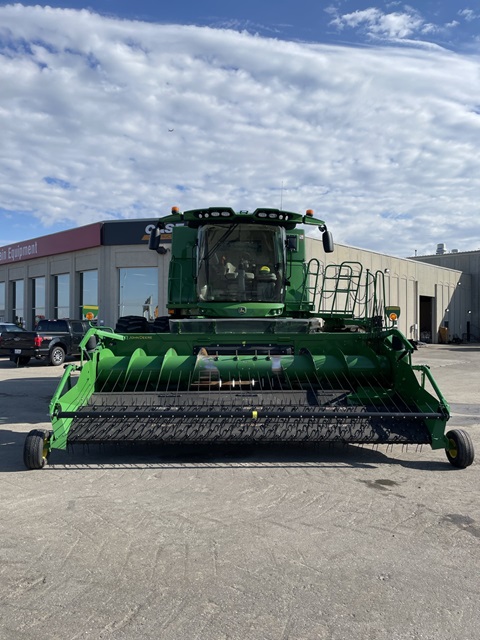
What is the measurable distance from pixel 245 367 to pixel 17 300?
105 feet

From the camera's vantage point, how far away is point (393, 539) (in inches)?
150

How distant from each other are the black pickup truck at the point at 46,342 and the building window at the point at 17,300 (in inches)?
594

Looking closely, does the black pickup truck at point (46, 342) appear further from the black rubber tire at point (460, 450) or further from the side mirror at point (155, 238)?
the black rubber tire at point (460, 450)

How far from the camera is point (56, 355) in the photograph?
19.6m

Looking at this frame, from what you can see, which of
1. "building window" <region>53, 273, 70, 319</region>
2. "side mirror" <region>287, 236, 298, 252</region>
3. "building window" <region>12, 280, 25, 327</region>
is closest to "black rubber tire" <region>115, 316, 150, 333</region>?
"side mirror" <region>287, 236, 298, 252</region>

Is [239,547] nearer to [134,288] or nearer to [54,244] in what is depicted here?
[134,288]

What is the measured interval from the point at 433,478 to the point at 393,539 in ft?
5.65

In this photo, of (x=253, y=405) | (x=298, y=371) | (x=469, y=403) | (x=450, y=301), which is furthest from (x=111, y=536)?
(x=450, y=301)

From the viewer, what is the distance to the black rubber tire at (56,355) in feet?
63.8

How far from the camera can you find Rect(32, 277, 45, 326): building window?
3188 centimetres

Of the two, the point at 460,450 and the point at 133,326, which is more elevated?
the point at 133,326

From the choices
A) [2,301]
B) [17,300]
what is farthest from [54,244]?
[2,301]

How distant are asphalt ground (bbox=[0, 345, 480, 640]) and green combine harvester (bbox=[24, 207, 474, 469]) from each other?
41 cm

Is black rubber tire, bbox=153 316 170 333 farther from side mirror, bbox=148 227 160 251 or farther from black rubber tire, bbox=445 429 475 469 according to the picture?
black rubber tire, bbox=445 429 475 469
